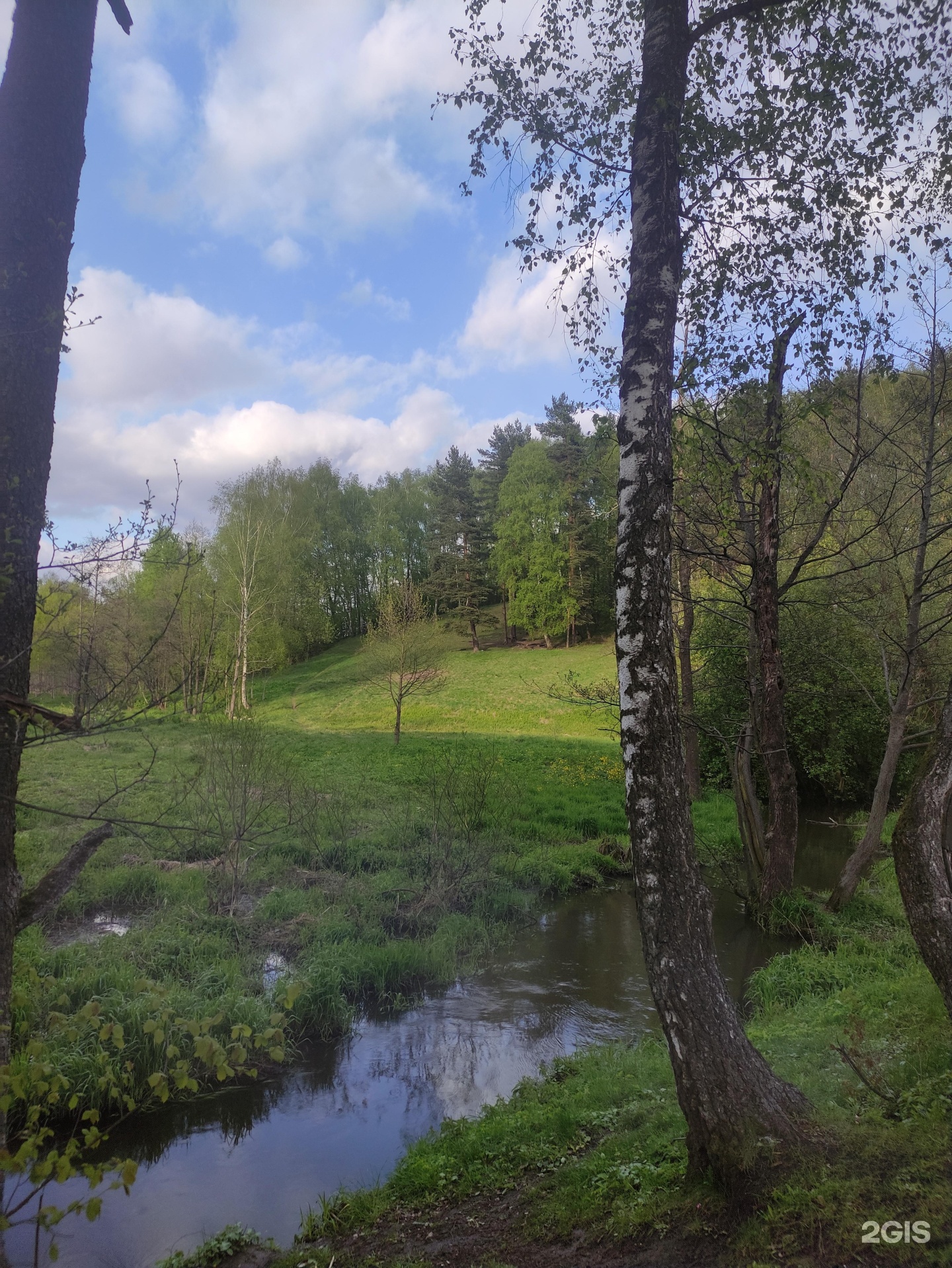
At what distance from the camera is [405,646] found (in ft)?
86.7

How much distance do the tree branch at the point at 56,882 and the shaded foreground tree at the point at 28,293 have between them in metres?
0.05

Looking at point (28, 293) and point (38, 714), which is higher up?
point (28, 293)

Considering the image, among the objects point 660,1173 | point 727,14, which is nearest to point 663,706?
point 660,1173

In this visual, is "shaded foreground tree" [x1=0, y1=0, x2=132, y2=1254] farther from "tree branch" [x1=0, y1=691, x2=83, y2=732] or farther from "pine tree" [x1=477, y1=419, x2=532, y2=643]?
"pine tree" [x1=477, y1=419, x2=532, y2=643]

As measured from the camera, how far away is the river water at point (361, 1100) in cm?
536

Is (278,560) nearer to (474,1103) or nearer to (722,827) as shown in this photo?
(722,827)

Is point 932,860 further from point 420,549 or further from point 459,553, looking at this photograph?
point 420,549

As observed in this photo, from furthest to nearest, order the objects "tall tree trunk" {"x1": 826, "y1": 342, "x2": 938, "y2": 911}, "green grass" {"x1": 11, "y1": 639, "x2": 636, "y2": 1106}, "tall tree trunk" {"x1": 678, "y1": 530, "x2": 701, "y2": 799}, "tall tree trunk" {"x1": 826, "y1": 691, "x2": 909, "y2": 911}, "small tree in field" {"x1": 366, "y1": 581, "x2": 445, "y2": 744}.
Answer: "small tree in field" {"x1": 366, "y1": 581, "x2": 445, "y2": 744} → "tall tree trunk" {"x1": 678, "y1": 530, "x2": 701, "y2": 799} → "tall tree trunk" {"x1": 826, "y1": 691, "x2": 909, "y2": 911} → "tall tree trunk" {"x1": 826, "y1": 342, "x2": 938, "y2": 911} → "green grass" {"x1": 11, "y1": 639, "x2": 636, "y2": 1106}

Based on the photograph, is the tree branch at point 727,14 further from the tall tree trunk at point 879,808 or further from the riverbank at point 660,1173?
the tall tree trunk at point 879,808

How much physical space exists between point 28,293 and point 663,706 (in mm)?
3542

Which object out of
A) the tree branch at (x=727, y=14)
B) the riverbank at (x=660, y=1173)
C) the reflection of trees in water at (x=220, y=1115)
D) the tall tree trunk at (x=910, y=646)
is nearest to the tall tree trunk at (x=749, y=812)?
the tall tree trunk at (x=910, y=646)

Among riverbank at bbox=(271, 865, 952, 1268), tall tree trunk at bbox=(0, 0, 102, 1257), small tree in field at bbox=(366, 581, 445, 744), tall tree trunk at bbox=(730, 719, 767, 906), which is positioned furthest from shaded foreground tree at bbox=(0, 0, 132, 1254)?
small tree in field at bbox=(366, 581, 445, 744)

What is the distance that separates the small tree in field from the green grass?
3.53m

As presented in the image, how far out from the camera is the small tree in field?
26.6 meters
